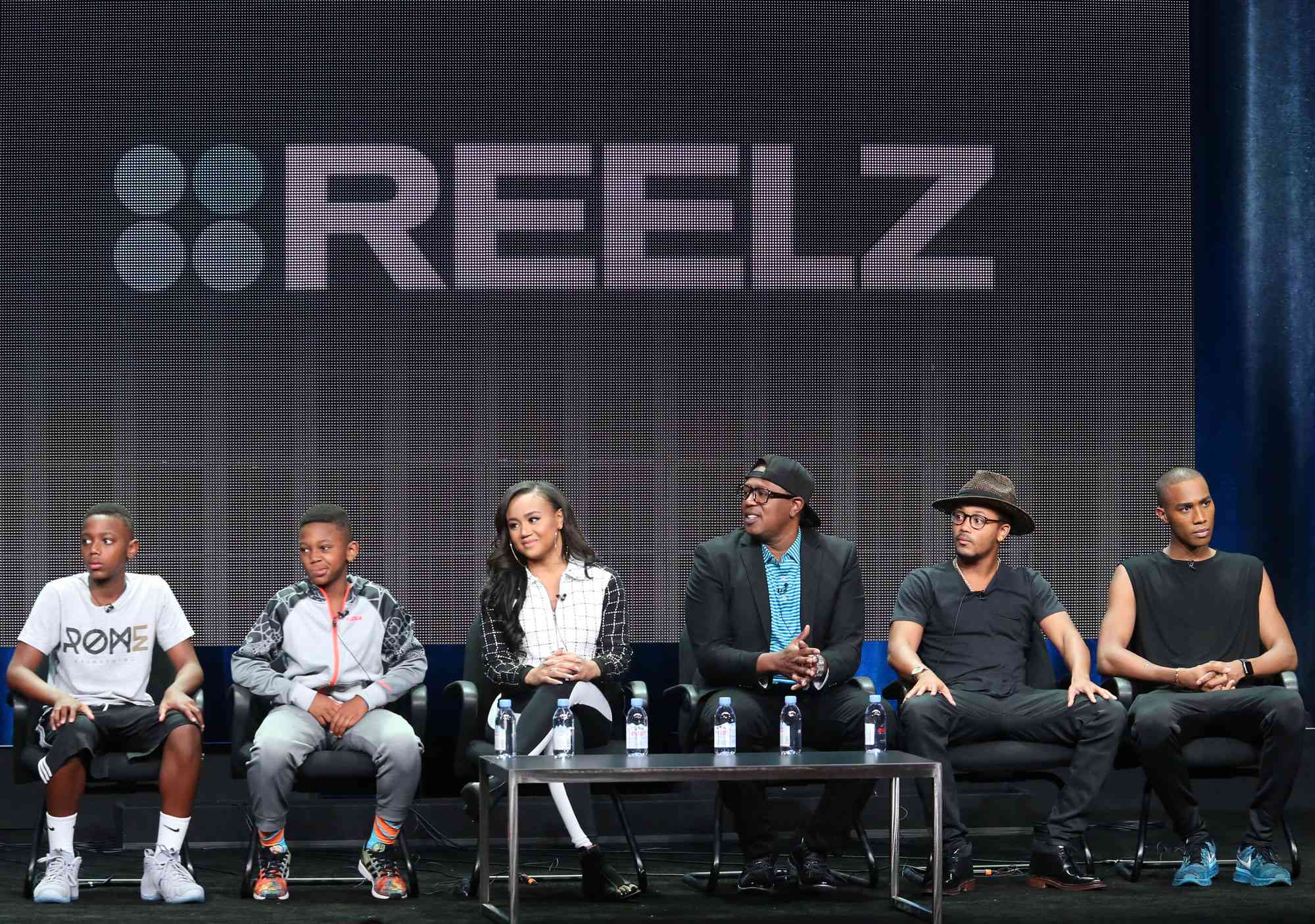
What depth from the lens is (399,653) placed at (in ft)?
17.4

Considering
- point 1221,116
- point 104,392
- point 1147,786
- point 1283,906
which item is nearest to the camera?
point 1283,906

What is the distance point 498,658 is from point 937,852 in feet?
5.02

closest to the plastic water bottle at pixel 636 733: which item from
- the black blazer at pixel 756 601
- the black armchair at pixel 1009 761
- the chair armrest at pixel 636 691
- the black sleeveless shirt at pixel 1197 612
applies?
the chair armrest at pixel 636 691

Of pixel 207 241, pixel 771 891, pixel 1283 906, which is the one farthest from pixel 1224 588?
pixel 207 241

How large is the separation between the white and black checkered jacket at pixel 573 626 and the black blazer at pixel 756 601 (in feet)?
0.81

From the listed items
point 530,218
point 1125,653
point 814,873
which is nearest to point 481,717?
point 814,873

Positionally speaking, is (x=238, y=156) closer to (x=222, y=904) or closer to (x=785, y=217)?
(x=785, y=217)

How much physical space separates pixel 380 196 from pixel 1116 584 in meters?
2.98

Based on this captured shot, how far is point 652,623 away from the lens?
610 cm

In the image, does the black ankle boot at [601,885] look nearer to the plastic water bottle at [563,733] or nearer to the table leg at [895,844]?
the plastic water bottle at [563,733]

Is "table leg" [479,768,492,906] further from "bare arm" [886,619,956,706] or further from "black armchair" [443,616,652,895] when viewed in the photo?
"bare arm" [886,619,956,706]

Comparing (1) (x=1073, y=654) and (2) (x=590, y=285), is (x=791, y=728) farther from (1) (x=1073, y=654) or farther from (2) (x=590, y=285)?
(2) (x=590, y=285)

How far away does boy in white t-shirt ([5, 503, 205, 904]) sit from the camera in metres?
4.73

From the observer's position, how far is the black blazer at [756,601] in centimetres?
524
